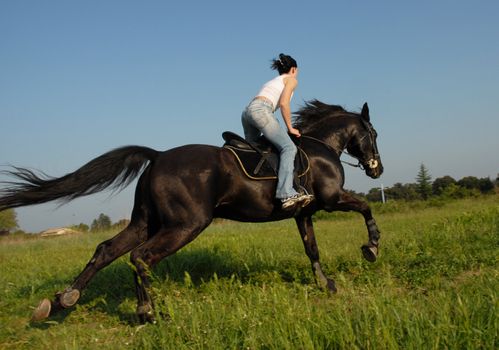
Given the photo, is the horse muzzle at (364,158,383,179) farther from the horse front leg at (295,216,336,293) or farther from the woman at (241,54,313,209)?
the woman at (241,54,313,209)

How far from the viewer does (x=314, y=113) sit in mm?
6840

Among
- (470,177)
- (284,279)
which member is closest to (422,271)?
(284,279)

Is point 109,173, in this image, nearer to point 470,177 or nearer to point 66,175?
point 66,175

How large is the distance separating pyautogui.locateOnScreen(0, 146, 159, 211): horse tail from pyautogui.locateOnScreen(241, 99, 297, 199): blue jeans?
1.30 m

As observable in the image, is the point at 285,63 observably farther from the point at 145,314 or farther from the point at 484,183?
the point at 484,183

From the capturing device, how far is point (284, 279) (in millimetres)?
6457

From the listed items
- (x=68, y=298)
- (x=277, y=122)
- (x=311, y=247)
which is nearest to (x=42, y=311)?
(x=68, y=298)

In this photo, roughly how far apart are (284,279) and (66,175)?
11.1 feet

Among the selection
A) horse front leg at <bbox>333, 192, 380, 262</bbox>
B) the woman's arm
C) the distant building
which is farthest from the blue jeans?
the distant building

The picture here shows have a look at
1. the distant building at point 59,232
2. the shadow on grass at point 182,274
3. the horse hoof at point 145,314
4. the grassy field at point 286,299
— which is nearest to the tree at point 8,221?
the distant building at point 59,232

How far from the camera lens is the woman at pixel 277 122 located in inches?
203

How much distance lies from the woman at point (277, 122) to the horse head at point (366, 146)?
140 centimetres

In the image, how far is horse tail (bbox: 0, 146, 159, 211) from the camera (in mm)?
5168

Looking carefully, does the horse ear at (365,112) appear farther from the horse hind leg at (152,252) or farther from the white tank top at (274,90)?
the horse hind leg at (152,252)
